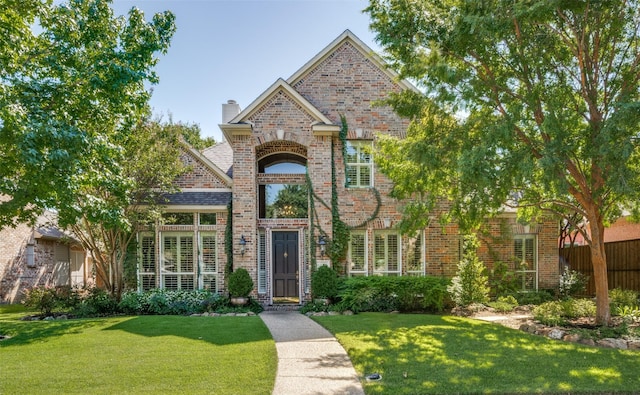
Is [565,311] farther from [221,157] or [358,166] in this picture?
[221,157]

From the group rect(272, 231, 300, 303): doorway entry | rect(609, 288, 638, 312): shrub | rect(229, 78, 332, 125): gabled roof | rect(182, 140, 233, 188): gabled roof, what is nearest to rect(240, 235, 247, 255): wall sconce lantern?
rect(272, 231, 300, 303): doorway entry

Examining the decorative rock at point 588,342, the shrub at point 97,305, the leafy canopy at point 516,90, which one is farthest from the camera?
the shrub at point 97,305

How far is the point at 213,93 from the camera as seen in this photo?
15523mm

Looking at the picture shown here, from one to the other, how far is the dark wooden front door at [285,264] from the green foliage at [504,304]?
6.28 m

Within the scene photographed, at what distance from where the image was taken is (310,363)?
6371mm

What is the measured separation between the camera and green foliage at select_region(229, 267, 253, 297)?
12102mm

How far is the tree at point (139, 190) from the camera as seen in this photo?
11.9 meters

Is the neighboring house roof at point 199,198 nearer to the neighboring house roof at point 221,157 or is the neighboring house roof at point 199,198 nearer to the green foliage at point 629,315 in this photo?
the neighboring house roof at point 221,157

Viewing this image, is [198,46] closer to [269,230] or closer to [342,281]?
[269,230]

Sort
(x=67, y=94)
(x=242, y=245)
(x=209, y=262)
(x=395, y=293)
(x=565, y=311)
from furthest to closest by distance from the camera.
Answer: (x=209, y=262), (x=242, y=245), (x=395, y=293), (x=565, y=311), (x=67, y=94)

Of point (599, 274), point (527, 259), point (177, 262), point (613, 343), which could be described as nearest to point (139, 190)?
point (177, 262)

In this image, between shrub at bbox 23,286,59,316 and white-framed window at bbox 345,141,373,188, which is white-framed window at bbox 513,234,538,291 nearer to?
white-framed window at bbox 345,141,373,188

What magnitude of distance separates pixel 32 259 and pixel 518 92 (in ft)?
62.5

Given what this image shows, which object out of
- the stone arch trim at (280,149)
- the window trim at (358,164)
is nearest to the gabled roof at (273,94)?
the stone arch trim at (280,149)
